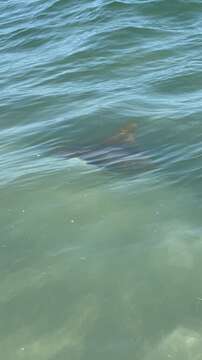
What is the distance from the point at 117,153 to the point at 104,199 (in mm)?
1104

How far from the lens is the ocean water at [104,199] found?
5016 millimetres

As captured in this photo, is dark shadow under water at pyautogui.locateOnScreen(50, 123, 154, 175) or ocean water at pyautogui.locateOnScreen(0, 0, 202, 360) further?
dark shadow under water at pyautogui.locateOnScreen(50, 123, 154, 175)

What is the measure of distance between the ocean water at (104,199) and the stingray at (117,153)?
1.0 inches

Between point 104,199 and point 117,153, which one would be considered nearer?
point 104,199

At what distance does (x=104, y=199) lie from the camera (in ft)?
22.7

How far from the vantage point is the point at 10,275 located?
5750 mm

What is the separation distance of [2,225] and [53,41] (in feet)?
25.8

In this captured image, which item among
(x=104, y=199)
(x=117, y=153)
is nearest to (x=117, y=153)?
(x=117, y=153)

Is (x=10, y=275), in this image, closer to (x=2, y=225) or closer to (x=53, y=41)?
(x=2, y=225)

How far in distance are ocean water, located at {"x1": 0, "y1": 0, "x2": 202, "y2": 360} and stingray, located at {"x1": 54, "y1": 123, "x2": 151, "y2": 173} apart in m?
0.03

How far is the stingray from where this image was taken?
296 inches

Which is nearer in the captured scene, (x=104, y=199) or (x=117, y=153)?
(x=104, y=199)

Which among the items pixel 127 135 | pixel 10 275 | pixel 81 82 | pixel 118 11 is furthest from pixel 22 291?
pixel 118 11

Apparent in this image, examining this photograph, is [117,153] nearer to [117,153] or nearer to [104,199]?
[117,153]
